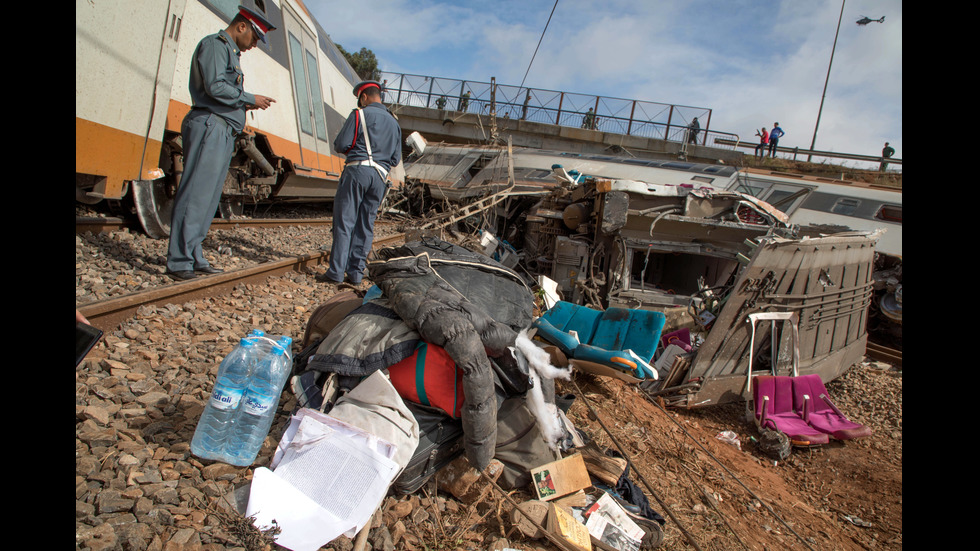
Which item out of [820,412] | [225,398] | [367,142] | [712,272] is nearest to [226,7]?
[367,142]

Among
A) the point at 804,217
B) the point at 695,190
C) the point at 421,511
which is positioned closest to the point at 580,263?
the point at 695,190

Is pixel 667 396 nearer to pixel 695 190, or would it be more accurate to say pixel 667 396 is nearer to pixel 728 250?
pixel 728 250

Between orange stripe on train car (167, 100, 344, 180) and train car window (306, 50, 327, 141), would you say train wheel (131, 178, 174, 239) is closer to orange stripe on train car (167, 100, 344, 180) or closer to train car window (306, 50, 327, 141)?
orange stripe on train car (167, 100, 344, 180)

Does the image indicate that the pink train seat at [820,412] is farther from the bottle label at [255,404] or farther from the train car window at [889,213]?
the train car window at [889,213]

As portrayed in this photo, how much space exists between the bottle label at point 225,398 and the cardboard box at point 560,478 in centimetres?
135

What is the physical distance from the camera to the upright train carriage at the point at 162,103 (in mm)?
3662

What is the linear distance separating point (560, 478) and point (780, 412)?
11.7ft

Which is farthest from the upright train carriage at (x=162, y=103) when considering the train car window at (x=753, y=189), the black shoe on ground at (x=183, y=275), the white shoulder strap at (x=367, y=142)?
→ the train car window at (x=753, y=189)

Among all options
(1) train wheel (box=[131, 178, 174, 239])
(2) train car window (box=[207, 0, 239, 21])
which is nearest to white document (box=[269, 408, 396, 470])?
(1) train wheel (box=[131, 178, 174, 239])

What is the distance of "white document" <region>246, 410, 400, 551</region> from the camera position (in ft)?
5.46

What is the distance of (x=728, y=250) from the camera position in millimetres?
6570

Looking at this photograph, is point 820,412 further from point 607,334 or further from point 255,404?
point 255,404
